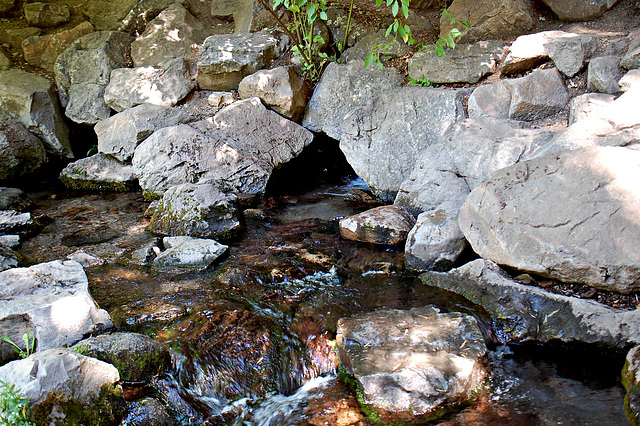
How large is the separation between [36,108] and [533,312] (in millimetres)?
8072

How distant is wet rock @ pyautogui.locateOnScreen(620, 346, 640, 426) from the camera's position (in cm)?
260

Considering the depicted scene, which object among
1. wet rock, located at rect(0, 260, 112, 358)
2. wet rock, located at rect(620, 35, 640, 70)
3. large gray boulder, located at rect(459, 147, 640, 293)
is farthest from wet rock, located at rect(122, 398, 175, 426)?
wet rock, located at rect(620, 35, 640, 70)

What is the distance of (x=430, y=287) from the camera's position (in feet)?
14.0

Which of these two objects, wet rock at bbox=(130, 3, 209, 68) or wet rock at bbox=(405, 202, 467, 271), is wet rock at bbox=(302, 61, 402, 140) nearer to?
wet rock at bbox=(130, 3, 209, 68)

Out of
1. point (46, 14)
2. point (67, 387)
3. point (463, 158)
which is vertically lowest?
point (67, 387)

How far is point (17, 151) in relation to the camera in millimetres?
7676

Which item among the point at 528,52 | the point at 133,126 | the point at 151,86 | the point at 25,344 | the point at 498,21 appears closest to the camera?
the point at 25,344

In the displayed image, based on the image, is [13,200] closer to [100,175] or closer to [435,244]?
[100,175]

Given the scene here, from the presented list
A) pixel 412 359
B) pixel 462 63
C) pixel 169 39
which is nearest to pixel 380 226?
pixel 412 359

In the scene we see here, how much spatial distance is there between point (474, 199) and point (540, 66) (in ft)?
8.44

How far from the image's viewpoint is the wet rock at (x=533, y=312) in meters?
3.28

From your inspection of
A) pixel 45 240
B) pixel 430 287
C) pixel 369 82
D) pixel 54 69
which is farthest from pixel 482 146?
pixel 54 69

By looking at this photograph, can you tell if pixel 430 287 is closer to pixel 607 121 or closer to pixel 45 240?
pixel 607 121

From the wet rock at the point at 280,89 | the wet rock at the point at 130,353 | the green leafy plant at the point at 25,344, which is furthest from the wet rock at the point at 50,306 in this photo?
the wet rock at the point at 280,89
